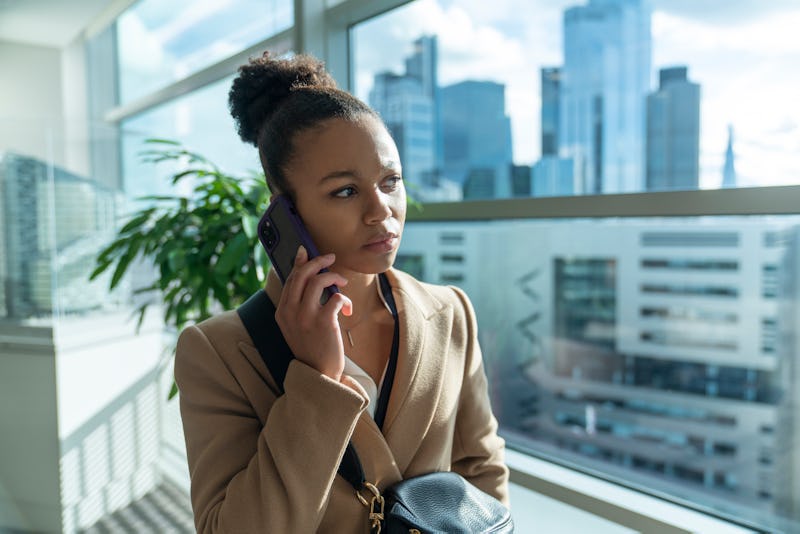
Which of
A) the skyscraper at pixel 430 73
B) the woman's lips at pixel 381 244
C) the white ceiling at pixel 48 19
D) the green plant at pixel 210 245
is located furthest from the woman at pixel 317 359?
the white ceiling at pixel 48 19

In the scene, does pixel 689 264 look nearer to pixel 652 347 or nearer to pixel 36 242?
pixel 652 347

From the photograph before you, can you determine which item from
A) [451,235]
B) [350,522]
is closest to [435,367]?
[350,522]

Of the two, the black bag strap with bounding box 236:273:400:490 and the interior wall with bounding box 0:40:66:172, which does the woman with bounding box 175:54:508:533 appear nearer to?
the black bag strap with bounding box 236:273:400:490

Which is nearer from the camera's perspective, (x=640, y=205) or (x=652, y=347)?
(x=640, y=205)

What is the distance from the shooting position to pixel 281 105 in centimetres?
94

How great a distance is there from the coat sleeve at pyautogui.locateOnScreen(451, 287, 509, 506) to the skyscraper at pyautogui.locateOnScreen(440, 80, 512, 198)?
1016 mm

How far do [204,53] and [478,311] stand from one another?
242 cm

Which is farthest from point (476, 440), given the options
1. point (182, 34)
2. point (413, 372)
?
point (182, 34)

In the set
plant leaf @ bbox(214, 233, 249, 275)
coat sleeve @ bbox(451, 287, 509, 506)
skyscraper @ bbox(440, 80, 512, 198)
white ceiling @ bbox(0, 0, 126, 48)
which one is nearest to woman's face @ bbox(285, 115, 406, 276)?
coat sleeve @ bbox(451, 287, 509, 506)

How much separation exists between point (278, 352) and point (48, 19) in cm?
389

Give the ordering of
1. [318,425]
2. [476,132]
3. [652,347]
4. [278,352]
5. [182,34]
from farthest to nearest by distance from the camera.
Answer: [182,34], [476,132], [652,347], [278,352], [318,425]

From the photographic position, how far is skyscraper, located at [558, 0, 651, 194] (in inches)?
63.8

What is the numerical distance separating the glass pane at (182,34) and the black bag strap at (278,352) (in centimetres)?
199

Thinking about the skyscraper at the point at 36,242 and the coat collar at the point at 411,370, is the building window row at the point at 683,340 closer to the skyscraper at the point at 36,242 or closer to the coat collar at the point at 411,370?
the coat collar at the point at 411,370
